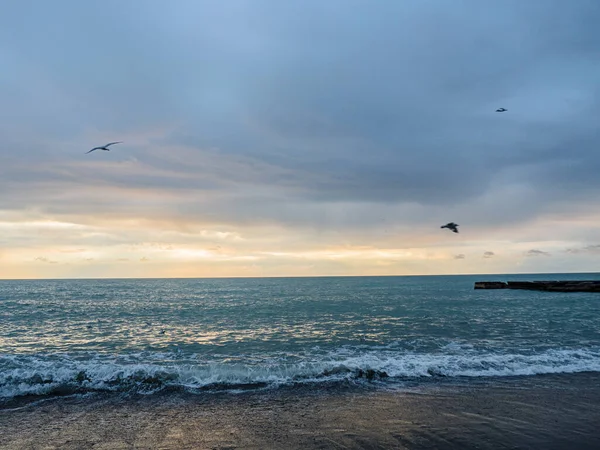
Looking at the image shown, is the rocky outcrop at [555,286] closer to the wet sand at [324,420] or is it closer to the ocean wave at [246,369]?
the ocean wave at [246,369]

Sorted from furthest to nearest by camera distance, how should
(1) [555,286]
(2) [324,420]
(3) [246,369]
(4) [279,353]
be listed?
(1) [555,286] < (4) [279,353] < (3) [246,369] < (2) [324,420]

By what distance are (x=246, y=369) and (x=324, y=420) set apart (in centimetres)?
691

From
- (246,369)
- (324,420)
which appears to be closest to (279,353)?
(246,369)

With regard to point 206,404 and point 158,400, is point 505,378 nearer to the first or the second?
point 206,404

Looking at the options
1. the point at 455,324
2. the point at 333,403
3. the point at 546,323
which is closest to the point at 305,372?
the point at 333,403

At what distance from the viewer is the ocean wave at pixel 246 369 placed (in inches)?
598

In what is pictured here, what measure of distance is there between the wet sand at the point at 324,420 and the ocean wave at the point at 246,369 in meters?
1.58

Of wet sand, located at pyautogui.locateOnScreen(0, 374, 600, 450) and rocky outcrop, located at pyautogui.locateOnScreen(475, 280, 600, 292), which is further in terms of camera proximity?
rocky outcrop, located at pyautogui.locateOnScreen(475, 280, 600, 292)

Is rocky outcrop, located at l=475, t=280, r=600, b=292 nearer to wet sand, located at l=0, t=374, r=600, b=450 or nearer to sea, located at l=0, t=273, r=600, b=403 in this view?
sea, located at l=0, t=273, r=600, b=403

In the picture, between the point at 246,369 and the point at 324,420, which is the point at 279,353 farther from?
the point at 324,420

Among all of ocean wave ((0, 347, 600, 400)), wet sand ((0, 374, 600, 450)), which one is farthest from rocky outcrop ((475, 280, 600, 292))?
wet sand ((0, 374, 600, 450))

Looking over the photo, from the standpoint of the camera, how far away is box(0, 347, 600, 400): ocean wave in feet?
49.8

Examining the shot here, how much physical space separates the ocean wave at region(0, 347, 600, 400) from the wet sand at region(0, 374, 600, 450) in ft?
5.19

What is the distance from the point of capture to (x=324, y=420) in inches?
434
